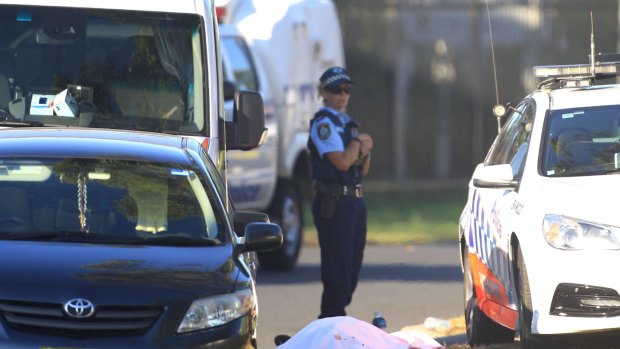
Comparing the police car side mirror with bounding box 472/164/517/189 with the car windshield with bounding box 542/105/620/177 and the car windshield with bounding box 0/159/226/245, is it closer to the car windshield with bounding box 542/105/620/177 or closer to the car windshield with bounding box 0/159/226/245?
the car windshield with bounding box 542/105/620/177

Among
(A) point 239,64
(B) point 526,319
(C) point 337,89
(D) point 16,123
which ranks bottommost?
(B) point 526,319

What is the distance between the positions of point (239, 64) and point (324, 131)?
16.7ft

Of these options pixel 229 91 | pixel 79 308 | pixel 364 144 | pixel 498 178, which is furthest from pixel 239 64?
pixel 79 308

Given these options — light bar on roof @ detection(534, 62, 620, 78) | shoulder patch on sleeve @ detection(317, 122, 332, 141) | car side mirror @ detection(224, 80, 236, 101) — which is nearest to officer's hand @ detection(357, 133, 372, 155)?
shoulder patch on sleeve @ detection(317, 122, 332, 141)

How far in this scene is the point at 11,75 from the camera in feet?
34.8

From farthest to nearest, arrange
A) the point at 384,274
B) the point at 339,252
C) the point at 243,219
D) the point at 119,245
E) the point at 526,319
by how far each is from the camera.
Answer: the point at 384,274 < the point at 339,252 < the point at 243,219 < the point at 526,319 < the point at 119,245

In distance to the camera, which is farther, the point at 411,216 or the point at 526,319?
the point at 411,216

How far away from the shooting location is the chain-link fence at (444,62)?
80.3ft

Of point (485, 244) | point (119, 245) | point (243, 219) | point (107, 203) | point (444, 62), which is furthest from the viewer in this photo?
point (444, 62)

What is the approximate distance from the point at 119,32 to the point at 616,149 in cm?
357

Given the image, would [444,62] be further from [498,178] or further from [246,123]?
[498,178]

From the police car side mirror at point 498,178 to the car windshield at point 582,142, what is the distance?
7.9 inches

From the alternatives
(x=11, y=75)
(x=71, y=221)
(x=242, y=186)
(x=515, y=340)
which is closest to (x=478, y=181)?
(x=515, y=340)

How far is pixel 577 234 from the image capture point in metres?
8.11
